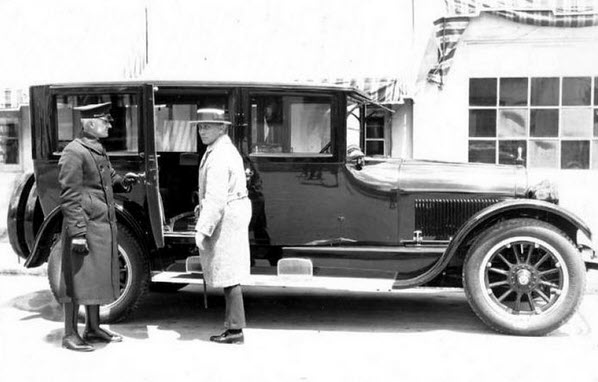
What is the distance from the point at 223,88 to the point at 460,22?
5.09 m

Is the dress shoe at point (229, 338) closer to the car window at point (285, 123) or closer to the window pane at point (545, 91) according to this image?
the car window at point (285, 123)

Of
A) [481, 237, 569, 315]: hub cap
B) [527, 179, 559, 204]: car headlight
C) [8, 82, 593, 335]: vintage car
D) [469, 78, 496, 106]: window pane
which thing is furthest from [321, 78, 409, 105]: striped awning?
[481, 237, 569, 315]: hub cap

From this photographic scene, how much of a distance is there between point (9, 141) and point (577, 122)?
865 centimetres

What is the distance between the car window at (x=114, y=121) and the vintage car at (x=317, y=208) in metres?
0.01

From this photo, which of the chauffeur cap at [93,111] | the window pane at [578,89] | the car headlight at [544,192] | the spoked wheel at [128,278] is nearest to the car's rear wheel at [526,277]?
the car headlight at [544,192]

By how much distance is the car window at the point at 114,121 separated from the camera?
21.2 ft

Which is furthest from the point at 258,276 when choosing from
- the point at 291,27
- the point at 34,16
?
the point at 34,16

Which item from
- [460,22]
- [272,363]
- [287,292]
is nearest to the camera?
[272,363]

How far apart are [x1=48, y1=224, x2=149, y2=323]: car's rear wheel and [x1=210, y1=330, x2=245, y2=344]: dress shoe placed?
3.12ft

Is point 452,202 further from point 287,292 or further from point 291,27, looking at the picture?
point 291,27

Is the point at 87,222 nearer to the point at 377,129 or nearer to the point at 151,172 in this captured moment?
the point at 151,172

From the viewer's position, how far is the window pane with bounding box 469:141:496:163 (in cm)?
1067

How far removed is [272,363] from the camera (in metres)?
5.31

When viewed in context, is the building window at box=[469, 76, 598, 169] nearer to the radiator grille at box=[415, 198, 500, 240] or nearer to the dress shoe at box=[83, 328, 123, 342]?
the radiator grille at box=[415, 198, 500, 240]
